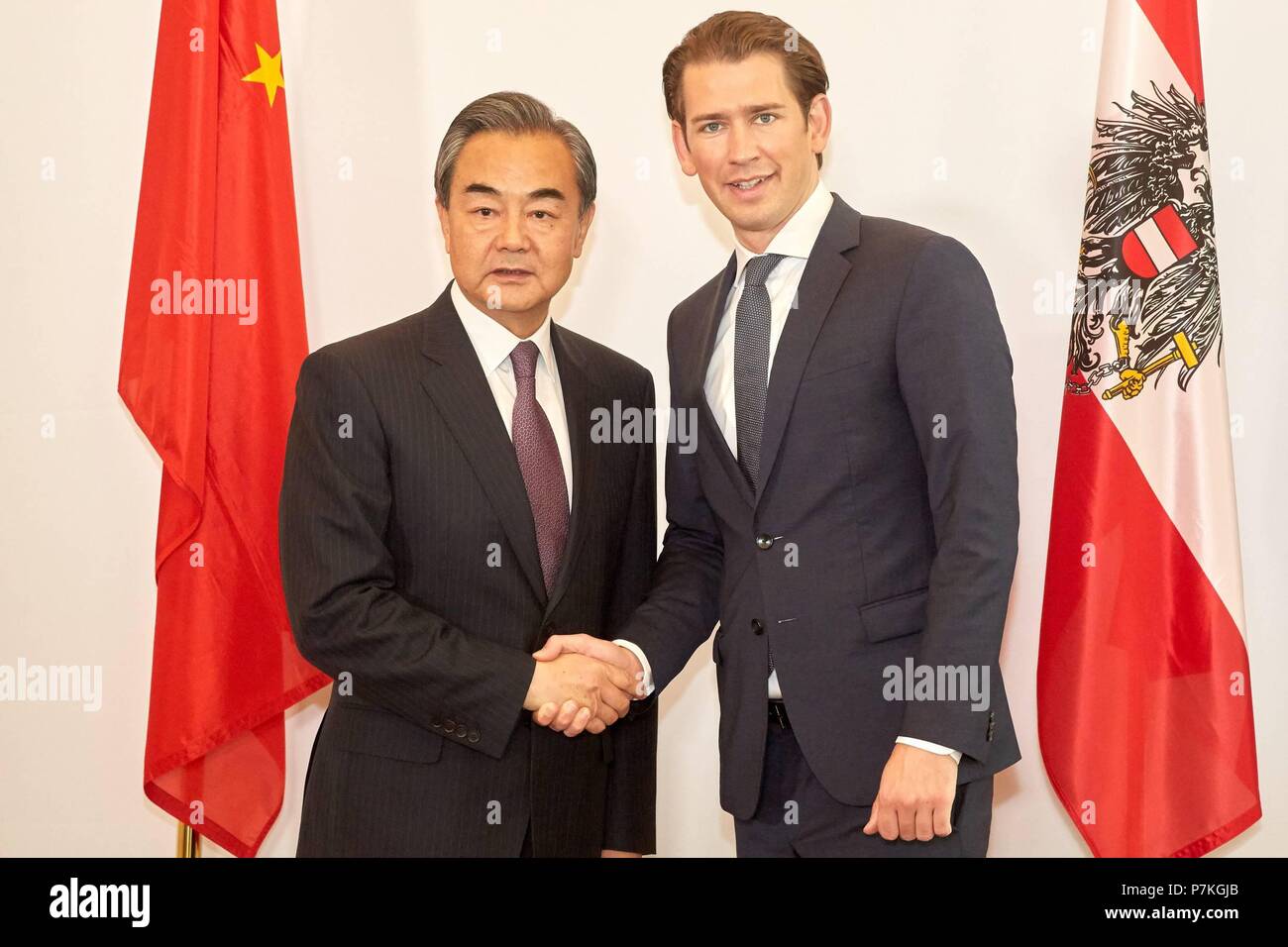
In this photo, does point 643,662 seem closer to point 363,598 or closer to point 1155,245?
point 363,598

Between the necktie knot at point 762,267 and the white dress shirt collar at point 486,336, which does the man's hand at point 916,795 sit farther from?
the white dress shirt collar at point 486,336

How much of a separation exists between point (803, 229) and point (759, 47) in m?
0.39

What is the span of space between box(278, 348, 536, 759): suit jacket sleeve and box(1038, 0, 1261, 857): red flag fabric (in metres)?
1.78

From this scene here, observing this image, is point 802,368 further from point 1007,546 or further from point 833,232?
point 1007,546

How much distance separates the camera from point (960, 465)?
218cm

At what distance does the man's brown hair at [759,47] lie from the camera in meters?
2.53

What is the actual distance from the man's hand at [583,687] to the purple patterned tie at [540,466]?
0.18 m

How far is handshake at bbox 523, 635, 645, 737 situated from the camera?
7.93ft

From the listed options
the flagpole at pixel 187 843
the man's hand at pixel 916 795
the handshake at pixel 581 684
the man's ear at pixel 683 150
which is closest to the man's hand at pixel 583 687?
the handshake at pixel 581 684

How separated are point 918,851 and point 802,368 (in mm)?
956

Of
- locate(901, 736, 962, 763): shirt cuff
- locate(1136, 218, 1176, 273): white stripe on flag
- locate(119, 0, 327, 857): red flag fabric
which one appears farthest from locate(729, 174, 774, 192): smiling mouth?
locate(119, 0, 327, 857): red flag fabric

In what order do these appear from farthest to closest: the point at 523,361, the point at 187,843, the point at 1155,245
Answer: the point at 187,843
the point at 1155,245
the point at 523,361

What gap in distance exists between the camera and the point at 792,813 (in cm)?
241

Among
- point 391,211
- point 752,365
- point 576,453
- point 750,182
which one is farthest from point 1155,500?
point 391,211
